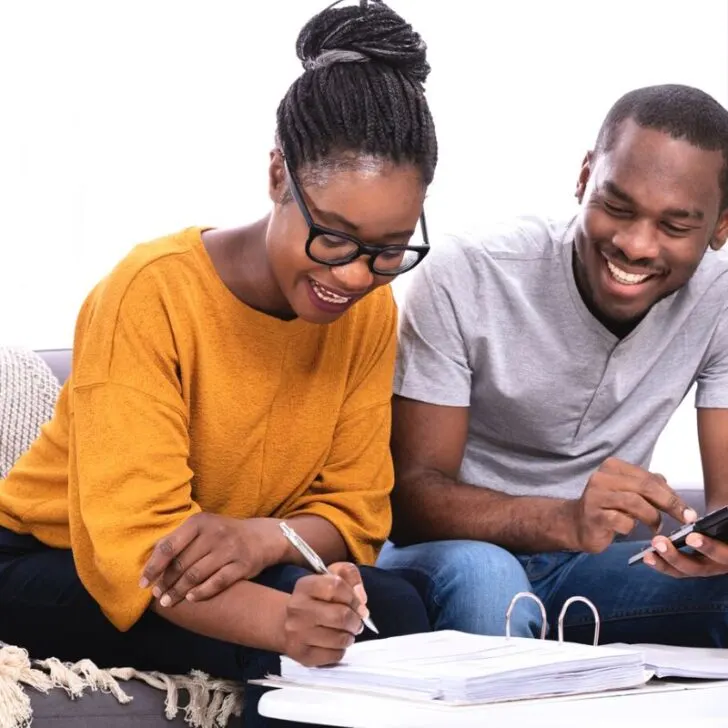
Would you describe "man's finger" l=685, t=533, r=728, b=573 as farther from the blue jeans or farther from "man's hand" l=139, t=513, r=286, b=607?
"man's hand" l=139, t=513, r=286, b=607

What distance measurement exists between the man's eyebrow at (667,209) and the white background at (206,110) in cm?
125

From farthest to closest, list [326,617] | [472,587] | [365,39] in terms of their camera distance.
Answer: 1. [472,587]
2. [365,39]
3. [326,617]

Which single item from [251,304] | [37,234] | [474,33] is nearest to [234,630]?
[251,304]

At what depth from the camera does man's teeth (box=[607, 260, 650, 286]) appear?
183cm

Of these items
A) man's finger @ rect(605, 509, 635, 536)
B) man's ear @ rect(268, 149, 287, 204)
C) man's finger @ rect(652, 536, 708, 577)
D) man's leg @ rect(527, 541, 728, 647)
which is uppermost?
man's ear @ rect(268, 149, 287, 204)

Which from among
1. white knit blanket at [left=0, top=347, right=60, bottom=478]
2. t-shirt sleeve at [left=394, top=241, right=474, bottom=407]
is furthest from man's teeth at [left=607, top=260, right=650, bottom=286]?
white knit blanket at [left=0, top=347, right=60, bottom=478]

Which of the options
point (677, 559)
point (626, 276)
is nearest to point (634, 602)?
point (677, 559)

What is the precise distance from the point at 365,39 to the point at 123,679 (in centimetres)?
80

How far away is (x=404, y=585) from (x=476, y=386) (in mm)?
491

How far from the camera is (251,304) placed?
1.61m

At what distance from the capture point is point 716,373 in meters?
2.00

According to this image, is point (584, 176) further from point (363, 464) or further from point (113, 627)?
point (113, 627)

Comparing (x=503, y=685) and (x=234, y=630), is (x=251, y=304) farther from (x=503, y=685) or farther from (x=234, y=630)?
(x=503, y=685)

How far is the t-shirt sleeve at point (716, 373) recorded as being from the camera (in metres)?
1.98
